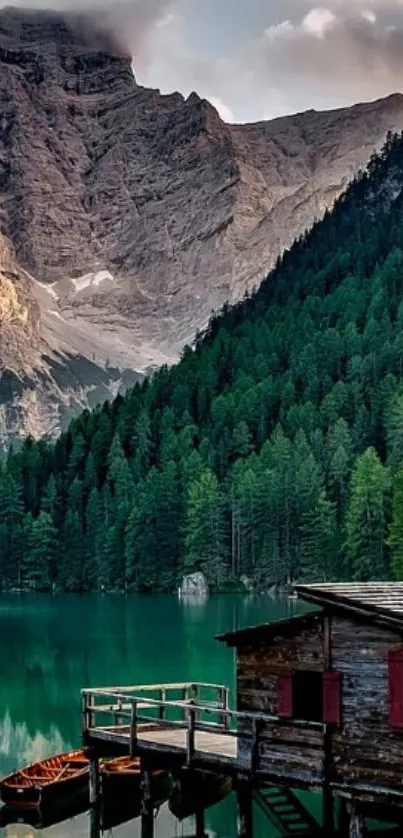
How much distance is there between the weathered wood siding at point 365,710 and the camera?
34062mm

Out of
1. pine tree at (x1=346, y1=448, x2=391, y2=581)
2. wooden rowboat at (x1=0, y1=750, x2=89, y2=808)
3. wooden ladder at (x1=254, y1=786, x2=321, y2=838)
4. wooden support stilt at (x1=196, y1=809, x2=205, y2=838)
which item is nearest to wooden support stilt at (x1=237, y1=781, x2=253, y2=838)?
wooden ladder at (x1=254, y1=786, x2=321, y2=838)

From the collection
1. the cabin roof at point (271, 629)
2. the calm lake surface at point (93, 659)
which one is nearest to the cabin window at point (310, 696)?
the cabin roof at point (271, 629)

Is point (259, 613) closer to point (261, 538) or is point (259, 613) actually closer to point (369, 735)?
point (261, 538)

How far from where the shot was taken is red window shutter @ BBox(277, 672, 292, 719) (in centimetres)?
3703

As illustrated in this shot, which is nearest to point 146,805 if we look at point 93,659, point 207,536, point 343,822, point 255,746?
point 343,822

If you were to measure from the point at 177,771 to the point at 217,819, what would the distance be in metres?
4.11

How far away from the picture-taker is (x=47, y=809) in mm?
44875

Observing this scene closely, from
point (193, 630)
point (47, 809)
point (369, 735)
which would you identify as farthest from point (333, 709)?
point (193, 630)

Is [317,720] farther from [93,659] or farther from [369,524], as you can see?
[369,524]

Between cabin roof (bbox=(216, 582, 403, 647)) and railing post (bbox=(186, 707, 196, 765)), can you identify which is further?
railing post (bbox=(186, 707, 196, 765))

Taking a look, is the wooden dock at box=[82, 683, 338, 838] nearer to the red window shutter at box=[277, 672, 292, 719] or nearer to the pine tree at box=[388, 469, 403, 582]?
the red window shutter at box=[277, 672, 292, 719]

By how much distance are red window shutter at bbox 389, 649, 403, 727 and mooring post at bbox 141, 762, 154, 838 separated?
11.1 m

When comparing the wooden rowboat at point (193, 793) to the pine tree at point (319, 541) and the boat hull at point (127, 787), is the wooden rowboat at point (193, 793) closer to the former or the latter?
the boat hull at point (127, 787)

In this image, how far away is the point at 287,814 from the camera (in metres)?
40.7
